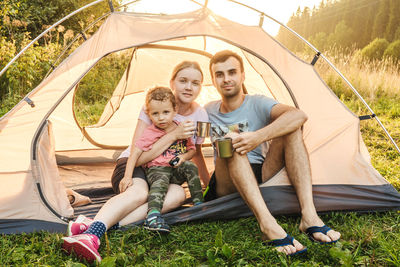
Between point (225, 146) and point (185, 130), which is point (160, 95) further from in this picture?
point (225, 146)

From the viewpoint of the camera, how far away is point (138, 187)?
7.30 feet

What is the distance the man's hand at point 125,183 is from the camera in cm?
224

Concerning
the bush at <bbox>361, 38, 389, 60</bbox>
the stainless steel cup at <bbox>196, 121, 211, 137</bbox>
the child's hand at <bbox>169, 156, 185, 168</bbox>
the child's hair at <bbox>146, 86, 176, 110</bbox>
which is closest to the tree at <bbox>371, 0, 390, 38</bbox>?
the bush at <bbox>361, 38, 389, 60</bbox>

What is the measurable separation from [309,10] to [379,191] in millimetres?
28138

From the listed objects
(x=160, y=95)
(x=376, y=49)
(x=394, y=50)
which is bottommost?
(x=160, y=95)

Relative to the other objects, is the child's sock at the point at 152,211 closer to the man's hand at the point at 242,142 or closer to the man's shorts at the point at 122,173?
the man's shorts at the point at 122,173

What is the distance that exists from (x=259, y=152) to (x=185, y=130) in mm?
558

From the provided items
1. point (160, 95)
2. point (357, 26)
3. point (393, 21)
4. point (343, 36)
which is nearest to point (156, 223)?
point (160, 95)

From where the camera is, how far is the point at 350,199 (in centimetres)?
229

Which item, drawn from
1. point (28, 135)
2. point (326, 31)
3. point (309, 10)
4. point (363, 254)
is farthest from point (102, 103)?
point (309, 10)

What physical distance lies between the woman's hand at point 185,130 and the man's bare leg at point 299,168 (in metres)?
0.54

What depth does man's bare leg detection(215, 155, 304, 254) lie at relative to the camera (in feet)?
5.96

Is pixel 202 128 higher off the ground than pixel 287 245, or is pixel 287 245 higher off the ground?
pixel 202 128

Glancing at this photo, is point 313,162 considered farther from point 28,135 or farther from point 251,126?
point 28,135
